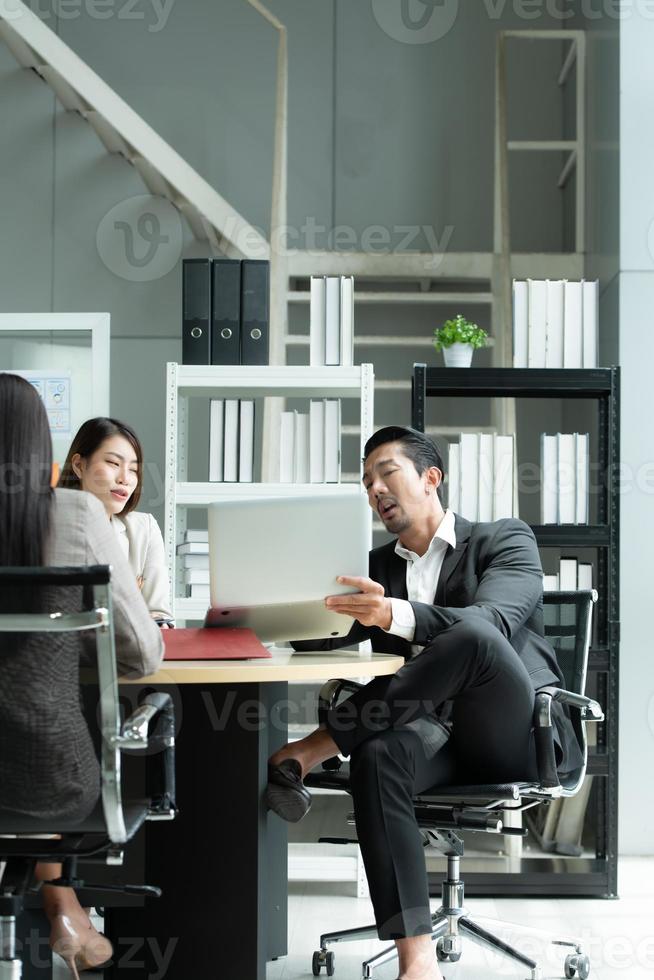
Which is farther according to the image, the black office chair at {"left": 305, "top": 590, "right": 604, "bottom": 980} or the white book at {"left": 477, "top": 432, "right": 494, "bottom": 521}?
the white book at {"left": 477, "top": 432, "right": 494, "bottom": 521}

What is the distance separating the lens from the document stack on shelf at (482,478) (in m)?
3.74

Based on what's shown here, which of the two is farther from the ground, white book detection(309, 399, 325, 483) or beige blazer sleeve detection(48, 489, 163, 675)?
white book detection(309, 399, 325, 483)

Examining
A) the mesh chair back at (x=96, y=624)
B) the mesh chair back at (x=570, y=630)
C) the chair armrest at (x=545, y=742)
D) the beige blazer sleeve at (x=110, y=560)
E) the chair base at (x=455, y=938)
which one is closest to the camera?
the mesh chair back at (x=96, y=624)

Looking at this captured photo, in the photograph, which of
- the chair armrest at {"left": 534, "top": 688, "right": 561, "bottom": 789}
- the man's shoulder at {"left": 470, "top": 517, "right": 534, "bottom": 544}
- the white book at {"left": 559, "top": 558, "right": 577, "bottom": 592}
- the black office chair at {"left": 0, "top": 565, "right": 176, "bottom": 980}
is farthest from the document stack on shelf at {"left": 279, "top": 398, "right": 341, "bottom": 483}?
the black office chair at {"left": 0, "top": 565, "right": 176, "bottom": 980}

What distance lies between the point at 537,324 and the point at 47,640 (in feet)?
8.02

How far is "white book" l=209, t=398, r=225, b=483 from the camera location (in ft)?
12.6

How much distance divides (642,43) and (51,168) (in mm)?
2670

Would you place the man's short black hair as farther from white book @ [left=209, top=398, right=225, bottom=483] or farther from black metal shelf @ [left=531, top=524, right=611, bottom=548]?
white book @ [left=209, top=398, right=225, bottom=483]

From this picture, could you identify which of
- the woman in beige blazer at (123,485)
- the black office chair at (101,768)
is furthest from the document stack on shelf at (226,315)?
the black office chair at (101,768)

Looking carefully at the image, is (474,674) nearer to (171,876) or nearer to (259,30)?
(171,876)

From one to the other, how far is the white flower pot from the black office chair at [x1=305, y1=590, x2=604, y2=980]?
3.43 feet

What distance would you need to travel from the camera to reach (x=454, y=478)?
3758 millimetres

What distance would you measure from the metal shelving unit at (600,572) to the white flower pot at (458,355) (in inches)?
5.4

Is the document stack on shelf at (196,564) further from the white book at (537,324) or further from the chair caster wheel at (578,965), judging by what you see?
the chair caster wheel at (578,965)
